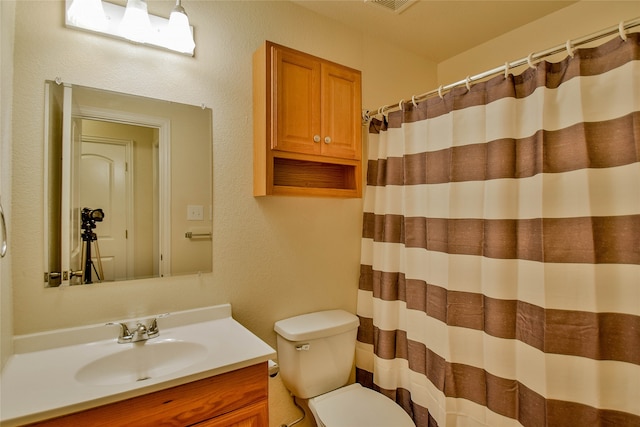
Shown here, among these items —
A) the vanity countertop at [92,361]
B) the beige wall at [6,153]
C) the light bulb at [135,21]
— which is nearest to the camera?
the vanity countertop at [92,361]

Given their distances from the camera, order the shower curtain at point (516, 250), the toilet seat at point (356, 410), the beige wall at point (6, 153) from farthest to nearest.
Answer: the toilet seat at point (356, 410) < the shower curtain at point (516, 250) < the beige wall at point (6, 153)

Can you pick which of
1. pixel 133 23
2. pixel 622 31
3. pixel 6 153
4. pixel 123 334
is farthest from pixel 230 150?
pixel 622 31

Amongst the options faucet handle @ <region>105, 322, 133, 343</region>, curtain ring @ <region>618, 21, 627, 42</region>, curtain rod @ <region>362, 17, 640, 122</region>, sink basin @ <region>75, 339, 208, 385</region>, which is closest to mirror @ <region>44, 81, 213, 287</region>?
faucet handle @ <region>105, 322, 133, 343</region>

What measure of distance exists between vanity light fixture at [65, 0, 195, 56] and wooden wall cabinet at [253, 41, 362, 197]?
36cm

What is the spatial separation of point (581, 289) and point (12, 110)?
2.08 meters

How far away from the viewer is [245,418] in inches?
42.1

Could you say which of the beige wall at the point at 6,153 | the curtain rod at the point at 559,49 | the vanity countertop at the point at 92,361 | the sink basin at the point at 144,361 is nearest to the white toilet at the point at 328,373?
the vanity countertop at the point at 92,361

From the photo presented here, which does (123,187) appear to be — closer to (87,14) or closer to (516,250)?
(87,14)

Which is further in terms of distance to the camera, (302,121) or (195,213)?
(302,121)

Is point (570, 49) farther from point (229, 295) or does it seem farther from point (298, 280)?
point (229, 295)

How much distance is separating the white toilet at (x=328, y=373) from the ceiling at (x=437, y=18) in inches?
66.6

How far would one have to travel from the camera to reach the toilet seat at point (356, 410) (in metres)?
1.41

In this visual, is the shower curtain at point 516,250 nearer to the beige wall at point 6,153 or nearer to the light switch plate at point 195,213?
the light switch plate at point 195,213

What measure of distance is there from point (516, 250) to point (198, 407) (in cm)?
132
